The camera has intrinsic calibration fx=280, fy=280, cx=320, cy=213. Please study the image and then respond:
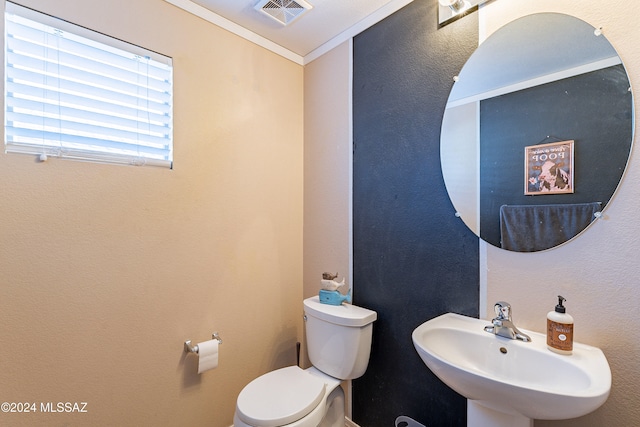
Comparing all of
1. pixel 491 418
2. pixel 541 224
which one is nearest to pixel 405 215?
pixel 541 224

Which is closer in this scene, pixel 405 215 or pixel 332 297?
pixel 405 215

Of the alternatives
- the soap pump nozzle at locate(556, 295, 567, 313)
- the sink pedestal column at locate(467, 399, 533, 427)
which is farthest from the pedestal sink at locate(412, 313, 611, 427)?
the soap pump nozzle at locate(556, 295, 567, 313)

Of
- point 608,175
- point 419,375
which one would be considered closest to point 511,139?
point 608,175

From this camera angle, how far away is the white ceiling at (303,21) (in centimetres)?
148

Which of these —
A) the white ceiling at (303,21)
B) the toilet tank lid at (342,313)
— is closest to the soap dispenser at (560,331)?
the toilet tank lid at (342,313)

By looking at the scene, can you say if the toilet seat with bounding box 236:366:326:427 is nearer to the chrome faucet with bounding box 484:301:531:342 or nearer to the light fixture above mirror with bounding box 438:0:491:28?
the chrome faucet with bounding box 484:301:531:342

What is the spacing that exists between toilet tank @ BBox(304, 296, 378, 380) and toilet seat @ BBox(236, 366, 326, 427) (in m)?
0.11

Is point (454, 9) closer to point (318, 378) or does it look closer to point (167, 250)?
point (167, 250)

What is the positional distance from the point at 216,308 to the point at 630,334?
172 cm

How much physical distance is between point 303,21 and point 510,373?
195cm

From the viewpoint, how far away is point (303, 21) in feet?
5.31

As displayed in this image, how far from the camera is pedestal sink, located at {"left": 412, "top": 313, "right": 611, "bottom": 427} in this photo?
731 mm

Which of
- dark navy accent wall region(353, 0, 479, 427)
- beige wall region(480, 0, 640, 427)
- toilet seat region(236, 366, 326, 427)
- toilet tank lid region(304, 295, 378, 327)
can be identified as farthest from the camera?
toilet tank lid region(304, 295, 378, 327)

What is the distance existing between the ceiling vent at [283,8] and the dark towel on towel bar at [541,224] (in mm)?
1401
